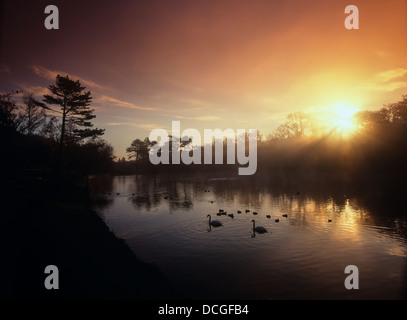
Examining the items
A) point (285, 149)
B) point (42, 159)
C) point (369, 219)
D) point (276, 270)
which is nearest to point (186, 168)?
point (285, 149)

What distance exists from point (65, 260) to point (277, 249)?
14008 millimetres

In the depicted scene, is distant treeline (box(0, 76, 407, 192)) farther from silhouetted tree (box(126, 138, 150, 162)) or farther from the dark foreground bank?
silhouetted tree (box(126, 138, 150, 162))

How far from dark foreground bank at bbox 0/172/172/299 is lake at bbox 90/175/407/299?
207 centimetres

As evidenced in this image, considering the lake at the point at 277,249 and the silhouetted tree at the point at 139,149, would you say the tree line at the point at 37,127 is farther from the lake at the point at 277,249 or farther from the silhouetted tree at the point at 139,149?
the silhouetted tree at the point at 139,149

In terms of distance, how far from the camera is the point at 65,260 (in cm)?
1200

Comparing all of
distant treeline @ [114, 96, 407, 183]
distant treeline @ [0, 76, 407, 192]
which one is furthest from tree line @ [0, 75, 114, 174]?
distant treeline @ [114, 96, 407, 183]

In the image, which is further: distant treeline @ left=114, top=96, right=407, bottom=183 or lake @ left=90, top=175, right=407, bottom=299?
distant treeline @ left=114, top=96, right=407, bottom=183

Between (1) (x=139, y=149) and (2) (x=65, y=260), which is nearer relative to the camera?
(2) (x=65, y=260)

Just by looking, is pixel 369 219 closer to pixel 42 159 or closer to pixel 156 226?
pixel 156 226

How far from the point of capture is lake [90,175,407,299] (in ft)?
40.6

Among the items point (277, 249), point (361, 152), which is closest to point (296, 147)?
point (361, 152)

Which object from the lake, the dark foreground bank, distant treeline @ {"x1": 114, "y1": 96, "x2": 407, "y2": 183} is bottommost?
the lake

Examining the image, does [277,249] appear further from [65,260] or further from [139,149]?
[139,149]

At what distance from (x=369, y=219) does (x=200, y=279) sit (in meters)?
21.9
